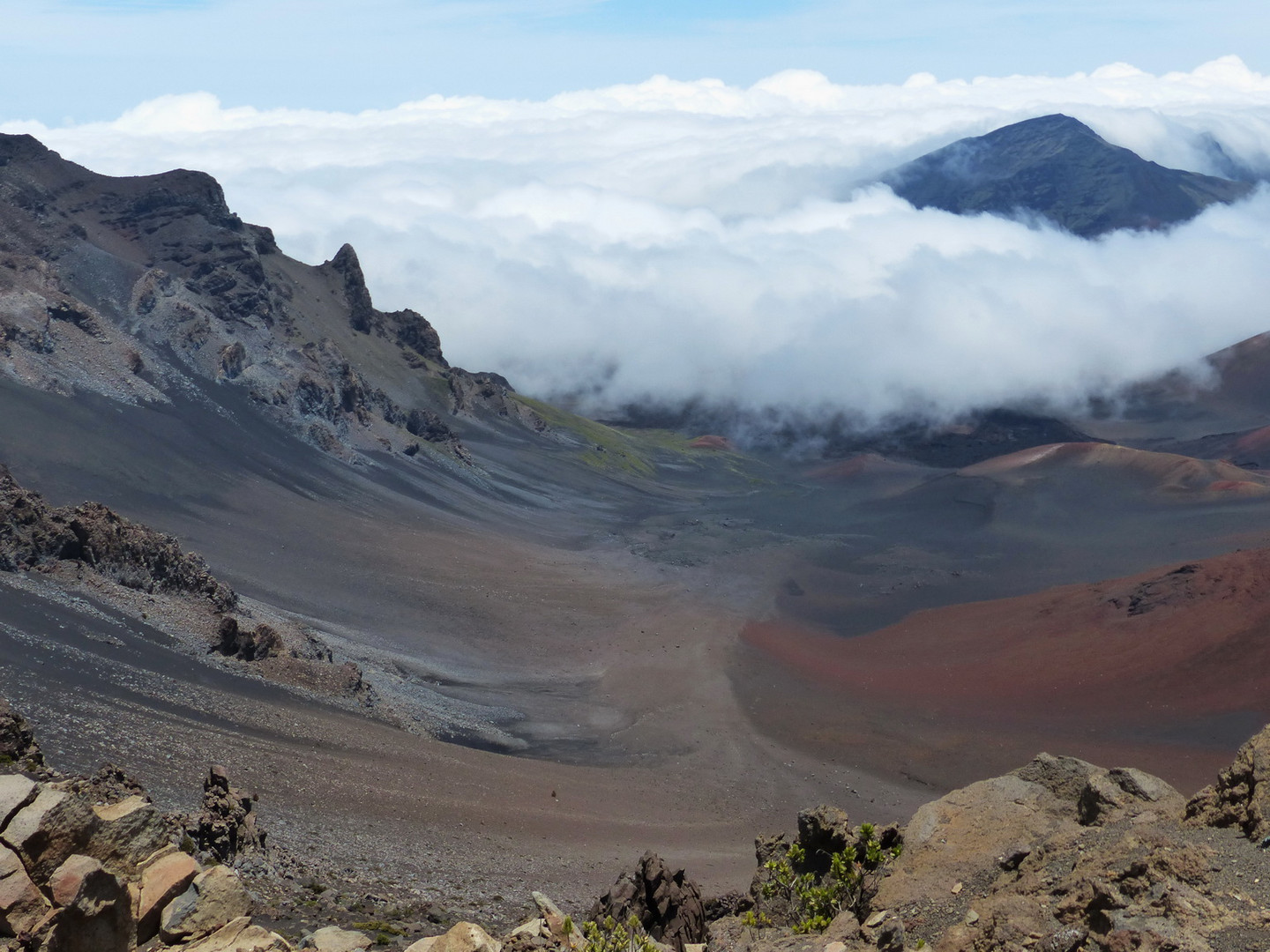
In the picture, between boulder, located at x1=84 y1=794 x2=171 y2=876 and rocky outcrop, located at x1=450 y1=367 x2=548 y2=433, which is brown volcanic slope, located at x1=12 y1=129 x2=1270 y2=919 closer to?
rocky outcrop, located at x1=450 y1=367 x2=548 y2=433

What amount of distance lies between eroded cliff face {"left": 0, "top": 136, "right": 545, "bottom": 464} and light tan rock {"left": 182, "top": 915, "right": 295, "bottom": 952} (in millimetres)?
63126

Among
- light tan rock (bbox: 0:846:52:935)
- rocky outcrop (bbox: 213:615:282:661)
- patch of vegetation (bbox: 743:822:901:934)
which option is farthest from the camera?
rocky outcrop (bbox: 213:615:282:661)

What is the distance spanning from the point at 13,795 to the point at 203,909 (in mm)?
2049

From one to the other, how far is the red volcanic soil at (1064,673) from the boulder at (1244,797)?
32.5 m

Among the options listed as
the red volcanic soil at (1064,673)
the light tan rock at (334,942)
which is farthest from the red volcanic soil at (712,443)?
the light tan rock at (334,942)

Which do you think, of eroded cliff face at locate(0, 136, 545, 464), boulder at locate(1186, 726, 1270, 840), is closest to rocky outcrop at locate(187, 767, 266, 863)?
boulder at locate(1186, 726, 1270, 840)

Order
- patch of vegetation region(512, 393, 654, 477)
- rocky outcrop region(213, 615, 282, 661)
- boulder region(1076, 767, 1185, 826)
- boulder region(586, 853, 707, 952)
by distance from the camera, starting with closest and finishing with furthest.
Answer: boulder region(1076, 767, 1185, 826) → boulder region(586, 853, 707, 952) → rocky outcrop region(213, 615, 282, 661) → patch of vegetation region(512, 393, 654, 477)

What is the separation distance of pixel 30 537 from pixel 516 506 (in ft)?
179

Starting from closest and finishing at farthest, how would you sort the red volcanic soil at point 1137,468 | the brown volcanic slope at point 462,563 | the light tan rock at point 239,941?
1. the light tan rock at point 239,941
2. the brown volcanic slope at point 462,563
3. the red volcanic soil at point 1137,468

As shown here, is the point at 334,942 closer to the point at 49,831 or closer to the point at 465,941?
the point at 465,941

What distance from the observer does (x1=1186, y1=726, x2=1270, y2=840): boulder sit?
11.2 meters

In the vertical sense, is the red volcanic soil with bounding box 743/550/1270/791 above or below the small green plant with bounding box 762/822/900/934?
below

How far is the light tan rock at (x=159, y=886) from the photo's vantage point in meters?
11.0

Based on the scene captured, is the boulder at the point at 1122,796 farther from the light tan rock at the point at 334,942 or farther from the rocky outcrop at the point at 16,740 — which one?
the rocky outcrop at the point at 16,740
